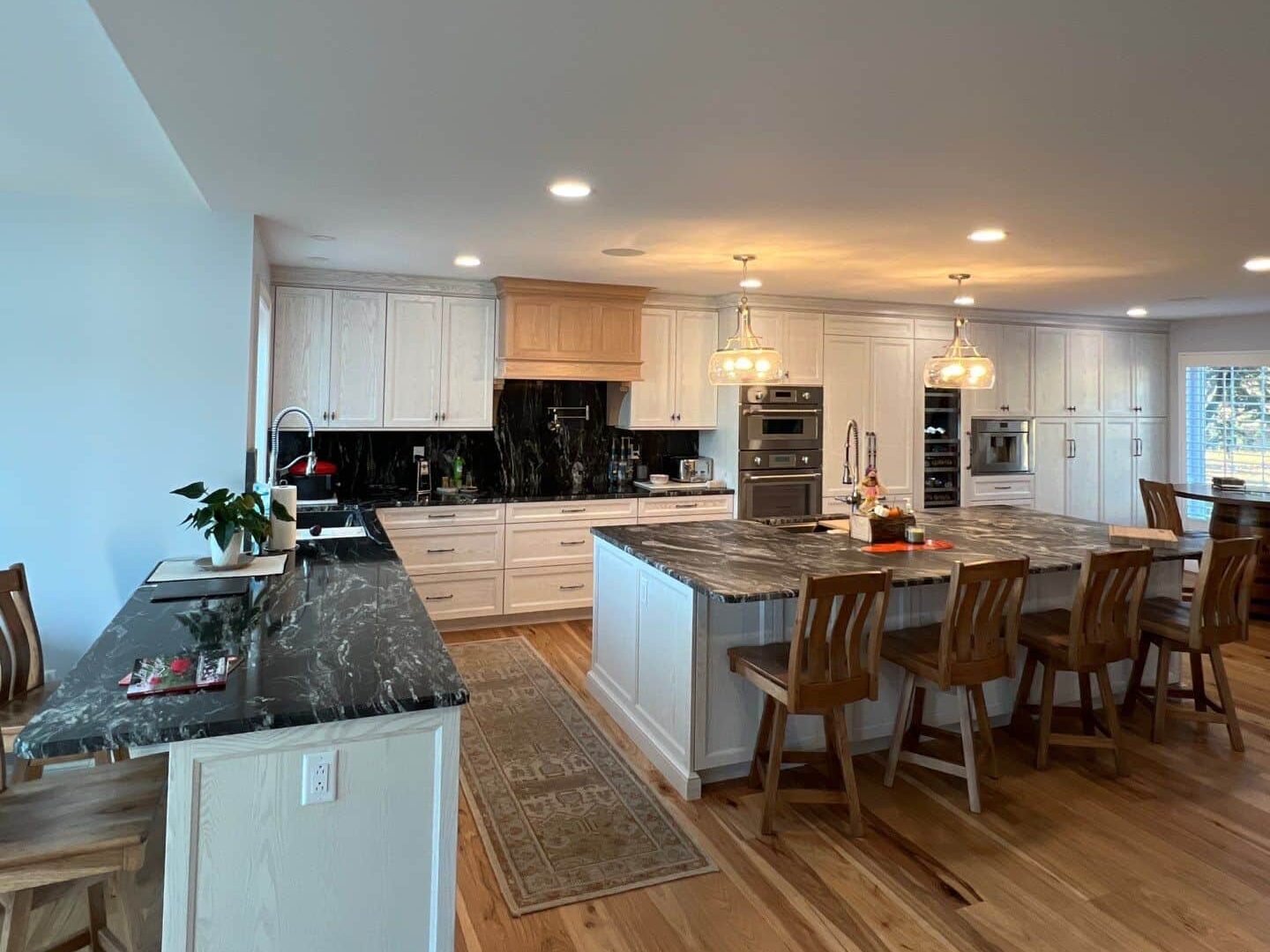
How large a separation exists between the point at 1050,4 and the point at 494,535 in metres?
4.15

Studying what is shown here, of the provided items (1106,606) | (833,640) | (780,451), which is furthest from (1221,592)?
(780,451)

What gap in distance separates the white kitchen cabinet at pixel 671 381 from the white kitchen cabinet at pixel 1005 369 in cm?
222

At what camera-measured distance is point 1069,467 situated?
6.71 metres

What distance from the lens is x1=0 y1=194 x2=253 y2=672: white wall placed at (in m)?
3.19

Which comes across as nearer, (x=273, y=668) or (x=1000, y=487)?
(x=273, y=668)

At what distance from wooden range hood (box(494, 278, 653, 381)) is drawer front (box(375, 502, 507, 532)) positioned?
91cm

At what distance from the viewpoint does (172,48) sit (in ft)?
5.81

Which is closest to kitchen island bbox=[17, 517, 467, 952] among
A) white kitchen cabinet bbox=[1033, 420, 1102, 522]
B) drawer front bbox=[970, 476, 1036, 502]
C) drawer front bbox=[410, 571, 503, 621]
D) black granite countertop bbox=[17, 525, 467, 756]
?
black granite countertop bbox=[17, 525, 467, 756]

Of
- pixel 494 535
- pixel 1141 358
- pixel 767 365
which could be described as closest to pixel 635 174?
pixel 767 365

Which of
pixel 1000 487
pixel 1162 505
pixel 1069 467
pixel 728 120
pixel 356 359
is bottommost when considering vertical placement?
pixel 1162 505

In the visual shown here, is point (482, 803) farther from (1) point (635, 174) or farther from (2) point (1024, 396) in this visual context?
(2) point (1024, 396)

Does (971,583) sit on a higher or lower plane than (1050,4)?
lower

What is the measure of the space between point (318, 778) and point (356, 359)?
12.2ft

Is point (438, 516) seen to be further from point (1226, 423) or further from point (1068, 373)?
point (1226, 423)
